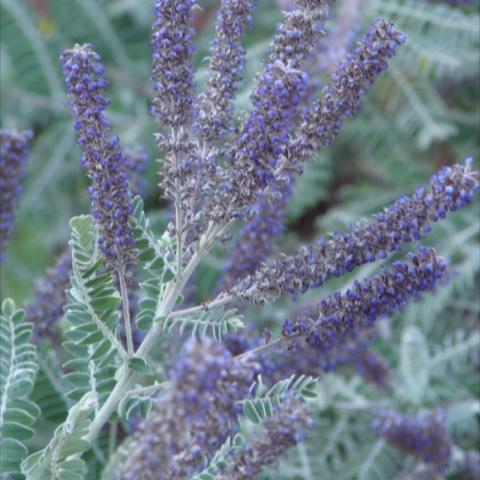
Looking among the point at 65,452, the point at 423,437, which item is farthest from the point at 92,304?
the point at 423,437

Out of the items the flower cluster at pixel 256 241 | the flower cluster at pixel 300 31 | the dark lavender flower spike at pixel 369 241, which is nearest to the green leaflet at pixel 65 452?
the dark lavender flower spike at pixel 369 241

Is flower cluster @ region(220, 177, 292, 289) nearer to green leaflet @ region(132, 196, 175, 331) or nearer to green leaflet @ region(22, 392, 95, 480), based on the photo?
green leaflet @ region(132, 196, 175, 331)

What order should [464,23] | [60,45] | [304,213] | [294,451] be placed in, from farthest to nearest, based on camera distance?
[304,213] < [60,45] < [464,23] < [294,451]

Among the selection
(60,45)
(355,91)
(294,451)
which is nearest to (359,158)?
(60,45)

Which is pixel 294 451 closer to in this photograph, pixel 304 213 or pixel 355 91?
pixel 355 91

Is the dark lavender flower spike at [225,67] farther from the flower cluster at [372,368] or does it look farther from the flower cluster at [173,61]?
the flower cluster at [372,368]

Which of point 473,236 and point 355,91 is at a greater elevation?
point 355,91
